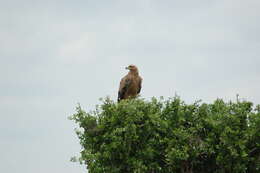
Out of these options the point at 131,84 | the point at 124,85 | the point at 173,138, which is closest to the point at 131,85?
the point at 131,84

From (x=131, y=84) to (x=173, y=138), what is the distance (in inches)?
224

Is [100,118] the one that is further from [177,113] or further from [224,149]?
[224,149]

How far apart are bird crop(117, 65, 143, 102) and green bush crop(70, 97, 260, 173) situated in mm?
4269

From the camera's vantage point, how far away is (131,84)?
947 inches

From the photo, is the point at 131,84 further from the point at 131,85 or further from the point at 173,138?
the point at 173,138

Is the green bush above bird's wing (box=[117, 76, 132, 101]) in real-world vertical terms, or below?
below

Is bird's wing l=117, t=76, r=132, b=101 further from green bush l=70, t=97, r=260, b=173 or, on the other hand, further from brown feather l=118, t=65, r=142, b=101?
green bush l=70, t=97, r=260, b=173

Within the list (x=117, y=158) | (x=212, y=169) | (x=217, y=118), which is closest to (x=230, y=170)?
(x=212, y=169)

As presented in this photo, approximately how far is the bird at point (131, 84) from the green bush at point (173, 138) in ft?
14.0

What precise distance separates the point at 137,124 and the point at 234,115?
408cm

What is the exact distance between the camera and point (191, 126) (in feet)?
64.9

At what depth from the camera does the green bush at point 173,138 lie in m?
18.7

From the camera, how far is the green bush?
61.3ft

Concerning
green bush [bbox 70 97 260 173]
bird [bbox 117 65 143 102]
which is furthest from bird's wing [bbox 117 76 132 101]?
green bush [bbox 70 97 260 173]
